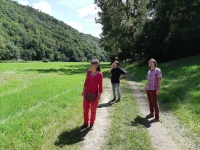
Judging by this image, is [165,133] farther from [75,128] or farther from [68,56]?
[68,56]

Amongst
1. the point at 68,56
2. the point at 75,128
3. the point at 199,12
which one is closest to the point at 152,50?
the point at 199,12

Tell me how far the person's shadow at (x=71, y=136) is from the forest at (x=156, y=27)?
2854 centimetres

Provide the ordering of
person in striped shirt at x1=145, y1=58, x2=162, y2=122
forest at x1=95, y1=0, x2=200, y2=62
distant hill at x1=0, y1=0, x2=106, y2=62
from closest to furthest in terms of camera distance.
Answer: person in striped shirt at x1=145, y1=58, x2=162, y2=122
forest at x1=95, y1=0, x2=200, y2=62
distant hill at x1=0, y1=0, x2=106, y2=62

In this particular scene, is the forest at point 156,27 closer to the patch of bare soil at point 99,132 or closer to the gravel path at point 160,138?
the patch of bare soil at point 99,132

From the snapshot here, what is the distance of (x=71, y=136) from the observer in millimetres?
7488

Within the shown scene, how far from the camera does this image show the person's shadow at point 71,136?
699 centimetres

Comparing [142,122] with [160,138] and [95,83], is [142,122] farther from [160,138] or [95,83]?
[95,83]

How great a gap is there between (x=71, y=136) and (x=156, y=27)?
3244cm

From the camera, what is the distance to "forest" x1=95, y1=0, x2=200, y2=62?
33031 mm

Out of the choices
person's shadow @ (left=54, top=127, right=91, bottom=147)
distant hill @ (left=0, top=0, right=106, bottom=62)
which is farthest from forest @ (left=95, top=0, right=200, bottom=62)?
distant hill @ (left=0, top=0, right=106, bottom=62)

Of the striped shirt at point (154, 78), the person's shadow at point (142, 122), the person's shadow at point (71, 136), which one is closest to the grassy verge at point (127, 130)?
the person's shadow at point (142, 122)

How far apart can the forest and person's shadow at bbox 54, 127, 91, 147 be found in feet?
93.7

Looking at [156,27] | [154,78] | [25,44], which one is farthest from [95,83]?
[25,44]

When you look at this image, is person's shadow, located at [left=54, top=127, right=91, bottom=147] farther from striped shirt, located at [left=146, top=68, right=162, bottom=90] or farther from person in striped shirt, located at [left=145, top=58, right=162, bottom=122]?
striped shirt, located at [left=146, top=68, right=162, bottom=90]
